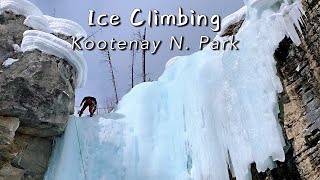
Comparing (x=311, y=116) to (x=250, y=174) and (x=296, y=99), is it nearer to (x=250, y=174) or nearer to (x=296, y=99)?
(x=296, y=99)

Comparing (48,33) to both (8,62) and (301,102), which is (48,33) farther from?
(301,102)

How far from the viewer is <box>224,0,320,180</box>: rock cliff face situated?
242 inches

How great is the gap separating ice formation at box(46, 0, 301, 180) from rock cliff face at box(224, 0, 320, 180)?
0.64 feet

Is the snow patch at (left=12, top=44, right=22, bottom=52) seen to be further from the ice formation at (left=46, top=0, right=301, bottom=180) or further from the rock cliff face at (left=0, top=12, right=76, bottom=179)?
the ice formation at (left=46, top=0, right=301, bottom=180)

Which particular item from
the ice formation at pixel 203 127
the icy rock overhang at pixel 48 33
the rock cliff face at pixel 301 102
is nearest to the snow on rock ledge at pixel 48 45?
the icy rock overhang at pixel 48 33

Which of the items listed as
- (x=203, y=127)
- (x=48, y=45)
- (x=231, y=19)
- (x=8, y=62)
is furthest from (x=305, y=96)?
(x=8, y=62)

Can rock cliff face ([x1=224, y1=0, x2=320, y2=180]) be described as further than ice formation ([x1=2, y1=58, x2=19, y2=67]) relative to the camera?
No

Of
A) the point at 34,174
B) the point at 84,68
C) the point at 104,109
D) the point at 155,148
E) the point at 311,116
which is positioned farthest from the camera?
the point at 104,109

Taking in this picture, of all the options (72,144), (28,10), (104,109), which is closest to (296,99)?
(72,144)

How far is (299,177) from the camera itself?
6.36 meters

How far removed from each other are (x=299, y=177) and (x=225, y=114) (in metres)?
1.34

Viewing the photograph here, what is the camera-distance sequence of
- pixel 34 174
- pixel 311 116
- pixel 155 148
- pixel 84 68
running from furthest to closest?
pixel 84 68 < pixel 155 148 < pixel 34 174 < pixel 311 116

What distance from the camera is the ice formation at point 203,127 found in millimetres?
6523

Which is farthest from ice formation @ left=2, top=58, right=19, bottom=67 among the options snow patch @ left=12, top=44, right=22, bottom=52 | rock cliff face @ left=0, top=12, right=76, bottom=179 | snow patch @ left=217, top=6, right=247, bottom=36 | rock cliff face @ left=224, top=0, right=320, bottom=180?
rock cliff face @ left=224, top=0, right=320, bottom=180
